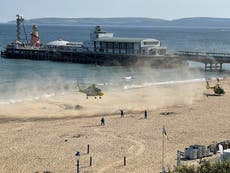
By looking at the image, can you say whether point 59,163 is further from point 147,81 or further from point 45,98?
point 147,81

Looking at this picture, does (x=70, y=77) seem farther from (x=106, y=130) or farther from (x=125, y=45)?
(x=106, y=130)

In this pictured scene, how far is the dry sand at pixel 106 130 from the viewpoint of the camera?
989 inches

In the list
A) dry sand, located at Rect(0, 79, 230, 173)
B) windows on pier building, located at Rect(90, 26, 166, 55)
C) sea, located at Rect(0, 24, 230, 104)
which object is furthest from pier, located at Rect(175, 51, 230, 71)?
dry sand, located at Rect(0, 79, 230, 173)

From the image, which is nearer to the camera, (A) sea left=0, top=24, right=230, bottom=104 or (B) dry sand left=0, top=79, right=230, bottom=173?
(B) dry sand left=0, top=79, right=230, bottom=173

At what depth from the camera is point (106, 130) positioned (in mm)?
32188

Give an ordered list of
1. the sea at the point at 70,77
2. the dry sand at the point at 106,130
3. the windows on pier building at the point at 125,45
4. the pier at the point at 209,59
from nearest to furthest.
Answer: the dry sand at the point at 106,130
the sea at the point at 70,77
the pier at the point at 209,59
the windows on pier building at the point at 125,45

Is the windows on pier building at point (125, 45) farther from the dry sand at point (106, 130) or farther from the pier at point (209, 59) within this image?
the dry sand at point (106, 130)

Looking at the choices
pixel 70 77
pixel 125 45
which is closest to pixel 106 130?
pixel 70 77

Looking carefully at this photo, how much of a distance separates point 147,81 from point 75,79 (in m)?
8.76

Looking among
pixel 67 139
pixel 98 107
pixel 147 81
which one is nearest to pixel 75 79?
pixel 147 81

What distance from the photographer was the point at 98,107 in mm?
41938

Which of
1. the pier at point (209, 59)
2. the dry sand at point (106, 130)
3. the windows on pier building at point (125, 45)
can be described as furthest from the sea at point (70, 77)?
the dry sand at point (106, 130)

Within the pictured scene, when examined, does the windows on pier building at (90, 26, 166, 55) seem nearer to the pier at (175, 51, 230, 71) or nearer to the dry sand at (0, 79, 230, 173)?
the pier at (175, 51, 230, 71)

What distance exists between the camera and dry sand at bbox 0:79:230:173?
82.4 feet
